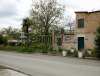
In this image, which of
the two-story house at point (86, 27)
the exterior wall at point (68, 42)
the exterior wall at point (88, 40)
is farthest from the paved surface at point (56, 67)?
the exterior wall at point (68, 42)

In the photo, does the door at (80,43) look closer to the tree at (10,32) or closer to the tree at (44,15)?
the tree at (44,15)

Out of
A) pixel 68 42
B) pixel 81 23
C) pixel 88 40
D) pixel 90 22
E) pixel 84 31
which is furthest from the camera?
pixel 68 42

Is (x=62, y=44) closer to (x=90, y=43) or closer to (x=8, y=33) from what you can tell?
(x=90, y=43)

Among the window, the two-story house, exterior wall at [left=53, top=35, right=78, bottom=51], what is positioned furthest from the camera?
exterior wall at [left=53, top=35, right=78, bottom=51]

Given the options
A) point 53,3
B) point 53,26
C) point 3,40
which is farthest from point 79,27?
point 3,40

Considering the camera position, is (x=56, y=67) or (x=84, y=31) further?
(x=84, y=31)

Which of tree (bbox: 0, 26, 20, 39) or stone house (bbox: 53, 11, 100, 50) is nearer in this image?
stone house (bbox: 53, 11, 100, 50)

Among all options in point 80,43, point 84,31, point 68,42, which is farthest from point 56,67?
point 68,42

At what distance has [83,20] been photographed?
18750 millimetres

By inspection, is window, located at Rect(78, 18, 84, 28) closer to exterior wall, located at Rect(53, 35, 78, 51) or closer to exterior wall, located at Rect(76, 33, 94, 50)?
exterior wall, located at Rect(76, 33, 94, 50)

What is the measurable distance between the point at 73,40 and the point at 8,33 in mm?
51264

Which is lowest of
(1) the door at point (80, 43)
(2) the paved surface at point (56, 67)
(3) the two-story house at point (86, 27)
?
(2) the paved surface at point (56, 67)

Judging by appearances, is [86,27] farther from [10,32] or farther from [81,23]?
[10,32]

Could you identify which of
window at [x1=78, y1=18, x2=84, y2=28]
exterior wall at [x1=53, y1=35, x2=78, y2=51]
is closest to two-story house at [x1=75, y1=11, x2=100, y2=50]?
window at [x1=78, y1=18, x2=84, y2=28]
